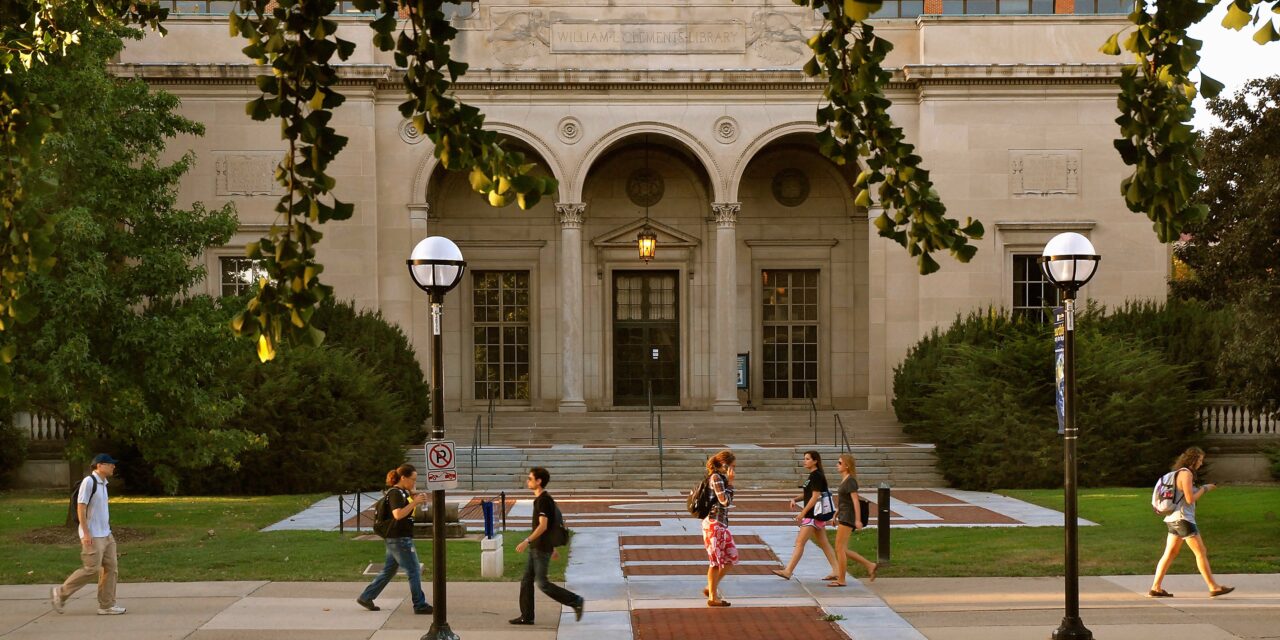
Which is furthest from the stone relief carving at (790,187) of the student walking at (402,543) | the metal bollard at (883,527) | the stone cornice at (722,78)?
the student walking at (402,543)

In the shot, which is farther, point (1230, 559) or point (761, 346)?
point (761, 346)

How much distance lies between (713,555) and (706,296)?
28582 millimetres

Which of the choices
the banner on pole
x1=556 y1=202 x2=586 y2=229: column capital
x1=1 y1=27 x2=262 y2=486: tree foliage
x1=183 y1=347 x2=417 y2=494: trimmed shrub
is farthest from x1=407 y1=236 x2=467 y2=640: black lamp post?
x1=556 y1=202 x2=586 y2=229: column capital

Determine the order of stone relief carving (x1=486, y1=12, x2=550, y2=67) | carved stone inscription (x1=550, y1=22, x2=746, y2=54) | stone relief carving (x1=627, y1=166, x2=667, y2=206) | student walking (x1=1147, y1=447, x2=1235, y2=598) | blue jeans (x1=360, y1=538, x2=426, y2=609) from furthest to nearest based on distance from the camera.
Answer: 1. stone relief carving (x1=627, y1=166, x2=667, y2=206)
2. carved stone inscription (x1=550, y1=22, x2=746, y2=54)
3. stone relief carving (x1=486, y1=12, x2=550, y2=67)
4. student walking (x1=1147, y1=447, x2=1235, y2=598)
5. blue jeans (x1=360, y1=538, x2=426, y2=609)

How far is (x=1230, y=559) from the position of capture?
17984 mm

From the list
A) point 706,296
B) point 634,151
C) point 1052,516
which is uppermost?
point 634,151

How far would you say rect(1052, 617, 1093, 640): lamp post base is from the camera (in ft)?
41.1

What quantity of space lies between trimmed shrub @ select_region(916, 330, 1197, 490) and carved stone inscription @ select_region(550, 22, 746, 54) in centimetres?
1259

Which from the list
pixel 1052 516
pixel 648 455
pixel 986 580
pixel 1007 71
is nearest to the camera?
pixel 986 580

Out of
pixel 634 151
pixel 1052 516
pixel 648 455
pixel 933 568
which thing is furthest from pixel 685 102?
pixel 933 568

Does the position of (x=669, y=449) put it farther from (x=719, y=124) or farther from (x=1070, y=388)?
(x=1070, y=388)

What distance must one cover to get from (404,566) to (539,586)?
1610 mm

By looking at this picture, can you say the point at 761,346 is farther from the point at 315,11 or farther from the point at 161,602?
the point at 315,11

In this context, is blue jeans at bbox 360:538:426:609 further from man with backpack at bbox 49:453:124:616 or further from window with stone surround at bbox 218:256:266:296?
window with stone surround at bbox 218:256:266:296
